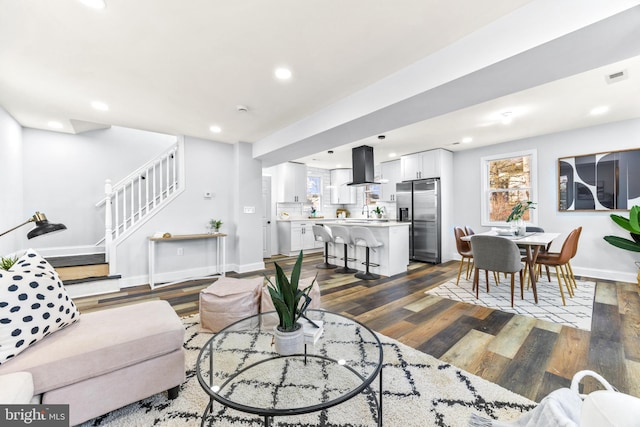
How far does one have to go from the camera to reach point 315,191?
8.08 metres

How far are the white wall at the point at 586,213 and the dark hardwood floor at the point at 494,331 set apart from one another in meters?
0.41

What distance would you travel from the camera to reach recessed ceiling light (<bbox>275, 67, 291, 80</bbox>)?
2.47 meters

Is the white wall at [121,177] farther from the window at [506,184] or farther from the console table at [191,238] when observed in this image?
the window at [506,184]

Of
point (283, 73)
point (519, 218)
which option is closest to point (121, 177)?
point (283, 73)

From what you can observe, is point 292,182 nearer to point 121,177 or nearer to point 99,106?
point 121,177

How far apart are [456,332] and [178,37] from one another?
3.43 m

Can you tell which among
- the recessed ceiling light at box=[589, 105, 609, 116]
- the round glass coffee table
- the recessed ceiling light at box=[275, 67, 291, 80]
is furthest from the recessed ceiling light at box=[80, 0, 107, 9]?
the recessed ceiling light at box=[589, 105, 609, 116]

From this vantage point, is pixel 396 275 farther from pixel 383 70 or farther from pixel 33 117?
pixel 33 117

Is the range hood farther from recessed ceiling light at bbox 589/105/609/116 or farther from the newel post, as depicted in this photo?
the newel post

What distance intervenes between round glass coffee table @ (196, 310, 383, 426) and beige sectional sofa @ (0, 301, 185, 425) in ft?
1.01

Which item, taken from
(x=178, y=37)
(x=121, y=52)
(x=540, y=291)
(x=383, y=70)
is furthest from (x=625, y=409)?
(x=540, y=291)

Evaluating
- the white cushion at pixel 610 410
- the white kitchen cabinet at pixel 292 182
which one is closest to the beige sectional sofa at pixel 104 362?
the white cushion at pixel 610 410

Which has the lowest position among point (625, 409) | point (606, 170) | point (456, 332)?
point (456, 332)

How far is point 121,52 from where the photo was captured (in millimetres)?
2182
